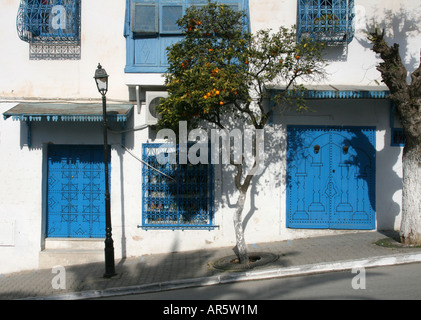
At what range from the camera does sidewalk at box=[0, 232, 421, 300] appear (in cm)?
788

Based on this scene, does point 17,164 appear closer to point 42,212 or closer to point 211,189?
point 42,212

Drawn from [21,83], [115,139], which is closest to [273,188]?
[115,139]

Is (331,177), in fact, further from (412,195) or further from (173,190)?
(173,190)

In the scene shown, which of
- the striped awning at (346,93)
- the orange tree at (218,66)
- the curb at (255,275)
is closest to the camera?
the orange tree at (218,66)

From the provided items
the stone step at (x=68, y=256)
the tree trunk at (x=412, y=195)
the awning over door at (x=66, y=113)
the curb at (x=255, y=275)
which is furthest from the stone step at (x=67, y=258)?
the tree trunk at (x=412, y=195)

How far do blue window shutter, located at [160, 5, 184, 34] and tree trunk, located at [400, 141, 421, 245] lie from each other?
18.5ft

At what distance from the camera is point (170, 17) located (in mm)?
10008

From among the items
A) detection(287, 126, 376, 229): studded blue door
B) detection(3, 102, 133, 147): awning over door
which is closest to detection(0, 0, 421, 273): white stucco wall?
detection(287, 126, 376, 229): studded blue door

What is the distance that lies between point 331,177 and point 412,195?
2.10m

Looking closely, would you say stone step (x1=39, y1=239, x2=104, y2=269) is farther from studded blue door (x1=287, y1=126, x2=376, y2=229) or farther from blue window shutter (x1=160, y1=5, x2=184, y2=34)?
blue window shutter (x1=160, y1=5, x2=184, y2=34)

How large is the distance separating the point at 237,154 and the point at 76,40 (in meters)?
4.70

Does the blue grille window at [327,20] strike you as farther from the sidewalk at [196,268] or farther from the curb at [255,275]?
the curb at [255,275]

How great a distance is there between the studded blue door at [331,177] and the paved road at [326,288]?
258 cm

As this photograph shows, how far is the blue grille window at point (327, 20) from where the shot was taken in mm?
9883
